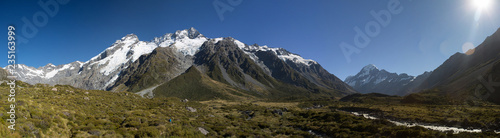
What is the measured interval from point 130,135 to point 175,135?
15.1ft

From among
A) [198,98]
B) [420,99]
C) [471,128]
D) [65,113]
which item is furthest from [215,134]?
[198,98]

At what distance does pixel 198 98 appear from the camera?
199625 mm

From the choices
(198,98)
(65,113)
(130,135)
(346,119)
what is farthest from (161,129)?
(198,98)

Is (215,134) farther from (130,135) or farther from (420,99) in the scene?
(420,99)

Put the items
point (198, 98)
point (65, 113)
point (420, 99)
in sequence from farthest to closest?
1. point (198, 98)
2. point (420, 99)
3. point (65, 113)

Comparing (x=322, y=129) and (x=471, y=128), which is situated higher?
(x=322, y=129)

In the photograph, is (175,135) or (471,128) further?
(471,128)

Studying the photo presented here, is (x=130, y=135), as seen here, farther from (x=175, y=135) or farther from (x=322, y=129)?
(x=322, y=129)

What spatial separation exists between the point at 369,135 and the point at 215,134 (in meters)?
22.8

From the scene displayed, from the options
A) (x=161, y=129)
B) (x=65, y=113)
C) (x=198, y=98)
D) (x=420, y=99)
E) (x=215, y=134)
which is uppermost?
(x=198, y=98)

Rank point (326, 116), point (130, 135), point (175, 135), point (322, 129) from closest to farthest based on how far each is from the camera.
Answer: point (130, 135), point (175, 135), point (322, 129), point (326, 116)

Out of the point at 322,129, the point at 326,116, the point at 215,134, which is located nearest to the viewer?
the point at 215,134

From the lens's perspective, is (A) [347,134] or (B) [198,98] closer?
(A) [347,134]

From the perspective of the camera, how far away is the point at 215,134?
26.6 meters
